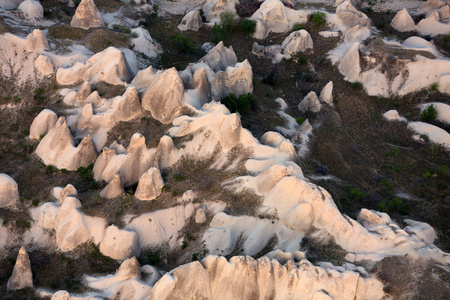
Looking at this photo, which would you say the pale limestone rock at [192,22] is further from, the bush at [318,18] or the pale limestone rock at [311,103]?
the pale limestone rock at [311,103]

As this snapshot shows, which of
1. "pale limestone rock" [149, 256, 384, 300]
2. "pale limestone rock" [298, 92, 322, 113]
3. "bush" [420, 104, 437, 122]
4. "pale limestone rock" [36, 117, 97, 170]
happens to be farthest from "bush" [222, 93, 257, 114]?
"bush" [420, 104, 437, 122]

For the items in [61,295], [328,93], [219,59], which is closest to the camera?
[61,295]

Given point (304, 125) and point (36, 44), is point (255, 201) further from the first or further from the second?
point (36, 44)

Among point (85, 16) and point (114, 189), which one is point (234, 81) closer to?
point (114, 189)

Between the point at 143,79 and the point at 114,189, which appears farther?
the point at 143,79

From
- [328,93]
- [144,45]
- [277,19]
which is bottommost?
[328,93]

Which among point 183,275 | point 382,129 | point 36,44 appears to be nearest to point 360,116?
point 382,129

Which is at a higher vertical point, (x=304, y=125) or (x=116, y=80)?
(x=116, y=80)

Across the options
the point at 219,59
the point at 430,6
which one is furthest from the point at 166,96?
the point at 430,6
